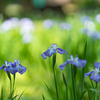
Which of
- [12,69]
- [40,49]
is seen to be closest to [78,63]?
[12,69]

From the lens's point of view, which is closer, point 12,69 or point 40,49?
point 12,69

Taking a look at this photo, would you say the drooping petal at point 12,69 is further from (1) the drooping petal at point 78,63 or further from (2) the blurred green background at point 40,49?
(2) the blurred green background at point 40,49

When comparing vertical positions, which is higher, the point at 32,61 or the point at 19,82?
the point at 32,61

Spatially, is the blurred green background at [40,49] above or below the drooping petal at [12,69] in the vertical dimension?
above

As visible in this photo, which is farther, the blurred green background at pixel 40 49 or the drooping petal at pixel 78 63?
the blurred green background at pixel 40 49

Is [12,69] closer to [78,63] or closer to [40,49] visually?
[78,63]

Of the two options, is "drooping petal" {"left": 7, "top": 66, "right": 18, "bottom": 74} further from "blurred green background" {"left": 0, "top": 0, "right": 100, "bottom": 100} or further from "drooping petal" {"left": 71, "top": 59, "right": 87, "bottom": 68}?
"blurred green background" {"left": 0, "top": 0, "right": 100, "bottom": 100}

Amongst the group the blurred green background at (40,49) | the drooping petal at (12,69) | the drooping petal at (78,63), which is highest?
the blurred green background at (40,49)

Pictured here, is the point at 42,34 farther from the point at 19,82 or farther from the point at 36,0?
the point at 36,0

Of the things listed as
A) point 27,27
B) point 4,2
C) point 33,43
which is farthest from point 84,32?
point 4,2

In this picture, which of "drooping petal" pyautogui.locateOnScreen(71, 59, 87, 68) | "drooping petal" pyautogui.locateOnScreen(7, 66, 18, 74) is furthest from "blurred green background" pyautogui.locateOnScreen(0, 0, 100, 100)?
"drooping petal" pyautogui.locateOnScreen(7, 66, 18, 74)

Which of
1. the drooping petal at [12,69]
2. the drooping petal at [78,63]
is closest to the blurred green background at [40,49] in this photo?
the drooping petal at [78,63]
